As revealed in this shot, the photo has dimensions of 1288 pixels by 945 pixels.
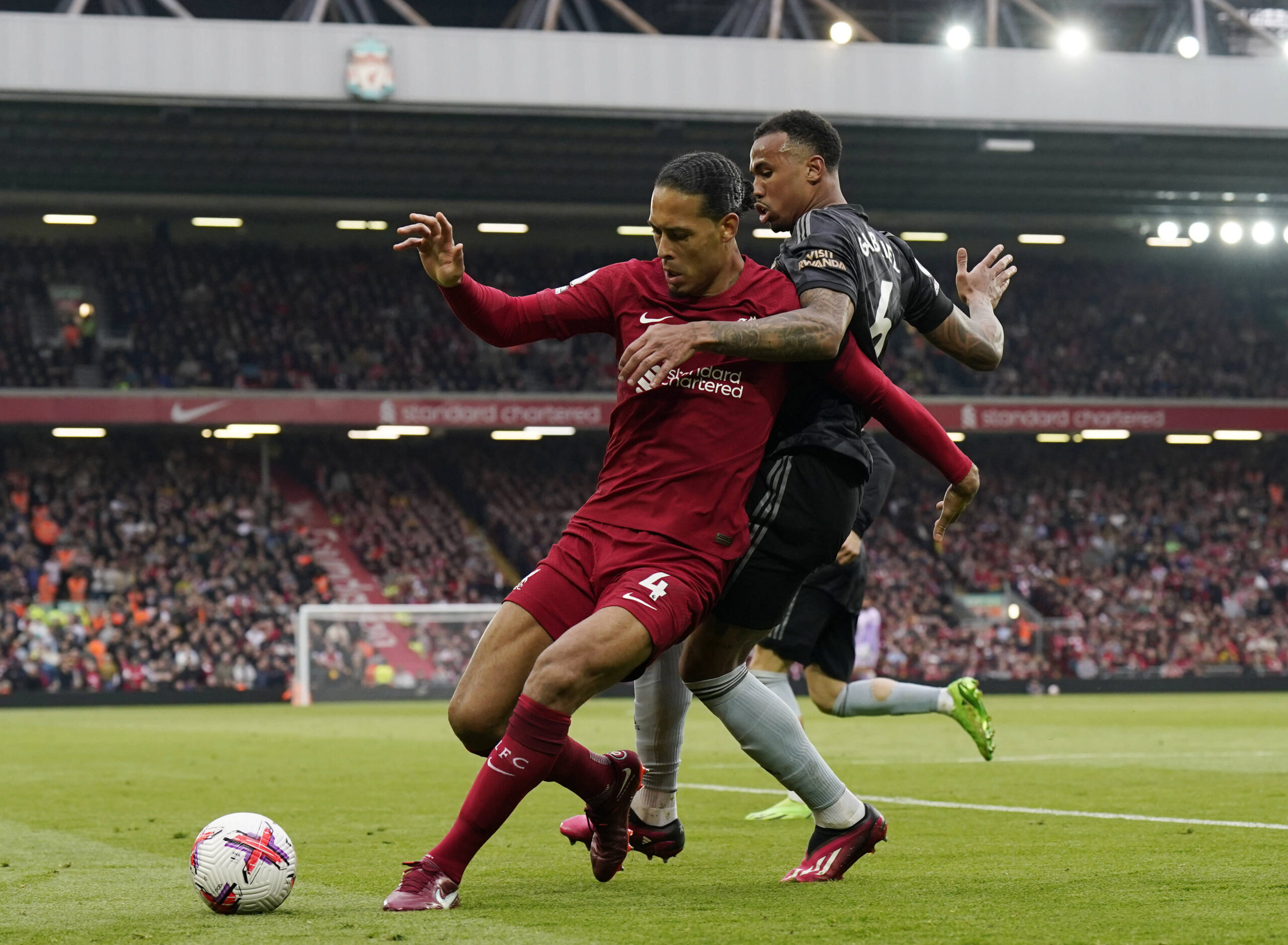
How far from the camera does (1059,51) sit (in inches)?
1073

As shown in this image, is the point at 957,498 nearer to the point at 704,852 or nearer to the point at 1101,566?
the point at 704,852

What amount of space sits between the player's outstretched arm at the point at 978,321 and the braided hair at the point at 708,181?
3.02ft

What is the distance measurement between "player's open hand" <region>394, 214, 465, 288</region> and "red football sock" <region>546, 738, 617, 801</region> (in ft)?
4.45

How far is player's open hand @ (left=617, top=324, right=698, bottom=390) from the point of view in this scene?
13.8 feet

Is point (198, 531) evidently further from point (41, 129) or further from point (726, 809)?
point (726, 809)

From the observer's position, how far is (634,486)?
4648mm

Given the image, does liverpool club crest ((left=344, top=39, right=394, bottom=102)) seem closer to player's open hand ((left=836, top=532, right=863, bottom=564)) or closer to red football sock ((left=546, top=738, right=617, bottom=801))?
player's open hand ((left=836, top=532, right=863, bottom=564))

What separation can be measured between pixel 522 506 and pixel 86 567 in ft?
28.2

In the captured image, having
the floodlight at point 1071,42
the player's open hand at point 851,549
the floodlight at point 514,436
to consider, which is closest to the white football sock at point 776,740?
the player's open hand at point 851,549

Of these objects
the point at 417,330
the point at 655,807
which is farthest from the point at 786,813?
the point at 417,330

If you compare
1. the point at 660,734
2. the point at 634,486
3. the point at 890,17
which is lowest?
the point at 660,734

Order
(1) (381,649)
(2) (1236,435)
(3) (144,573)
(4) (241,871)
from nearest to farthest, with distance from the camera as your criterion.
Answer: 1. (4) (241,871)
2. (1) (381,649)
3. (3) (144,573)
4. (2) (1236,435)

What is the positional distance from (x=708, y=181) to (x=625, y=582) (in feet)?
3.76

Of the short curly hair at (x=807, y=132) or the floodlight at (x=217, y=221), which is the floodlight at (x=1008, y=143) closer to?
the floodlight at (x=217, y=221)
